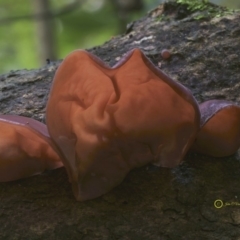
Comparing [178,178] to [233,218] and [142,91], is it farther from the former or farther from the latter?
[142,91]

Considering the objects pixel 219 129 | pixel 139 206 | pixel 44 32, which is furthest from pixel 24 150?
pixel 44 32

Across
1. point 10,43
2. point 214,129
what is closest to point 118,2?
point 10,43

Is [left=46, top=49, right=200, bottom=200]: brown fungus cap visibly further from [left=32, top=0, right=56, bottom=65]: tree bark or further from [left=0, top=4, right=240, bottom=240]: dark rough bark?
[left=32, top=0, right=56, bottom=65]: tree bark

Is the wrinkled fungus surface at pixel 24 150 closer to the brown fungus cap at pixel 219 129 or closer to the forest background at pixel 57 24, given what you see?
the brown fungus cap at pixel 219 129

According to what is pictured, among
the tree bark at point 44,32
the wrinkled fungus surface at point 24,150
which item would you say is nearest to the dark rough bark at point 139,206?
the wrinkled fungus surface at point 24,150

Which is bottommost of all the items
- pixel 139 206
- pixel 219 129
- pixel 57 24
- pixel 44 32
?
pixel 57 24

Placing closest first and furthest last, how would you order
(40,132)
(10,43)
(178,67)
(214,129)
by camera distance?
(40,132)
(214,129)
(178,67)
(10,43)

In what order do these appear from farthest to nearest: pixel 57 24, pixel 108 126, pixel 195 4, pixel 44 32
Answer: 1. pixel 57 24
2. pixel 44 32
3. pixel 195 4
4. pixel 108 126

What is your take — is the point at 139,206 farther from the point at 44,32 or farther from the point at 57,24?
the point at 57,24
